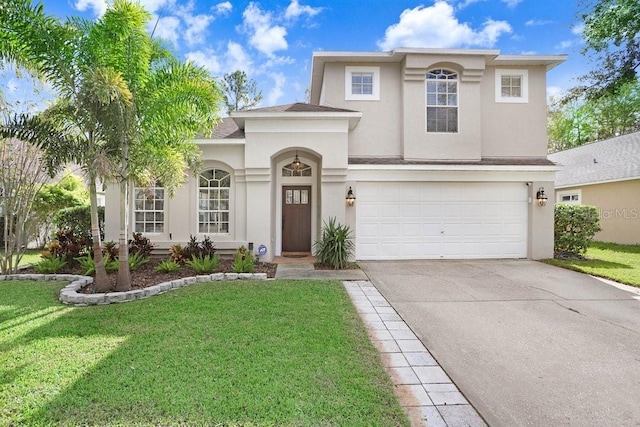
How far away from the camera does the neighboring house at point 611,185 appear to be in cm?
1419

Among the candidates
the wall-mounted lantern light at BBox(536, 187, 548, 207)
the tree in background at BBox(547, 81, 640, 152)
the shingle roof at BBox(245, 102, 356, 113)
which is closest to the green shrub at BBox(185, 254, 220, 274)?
the shingle roof at BBox(245, 102, 356, 113)

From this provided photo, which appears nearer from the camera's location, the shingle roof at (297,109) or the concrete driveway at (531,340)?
the concrete driveway at (531,340)

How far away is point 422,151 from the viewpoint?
1083 centimetres

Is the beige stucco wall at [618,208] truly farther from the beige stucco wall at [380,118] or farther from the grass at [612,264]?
the beige stucco wall at [380,118]

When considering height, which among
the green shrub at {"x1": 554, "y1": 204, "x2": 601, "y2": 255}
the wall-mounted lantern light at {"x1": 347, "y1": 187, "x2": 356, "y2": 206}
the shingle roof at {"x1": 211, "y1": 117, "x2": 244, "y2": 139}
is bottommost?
the green shrub at {"x1": 554, "y1": 204, "x2": 601, "y2": 255}

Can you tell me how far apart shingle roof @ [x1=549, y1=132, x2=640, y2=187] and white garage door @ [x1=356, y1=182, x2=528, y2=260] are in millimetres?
8065

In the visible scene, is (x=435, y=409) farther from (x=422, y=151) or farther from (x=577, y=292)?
(x=422, y=151)

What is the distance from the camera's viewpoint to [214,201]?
10289 millimetres

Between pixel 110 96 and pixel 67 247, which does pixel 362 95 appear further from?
pixel 67 247

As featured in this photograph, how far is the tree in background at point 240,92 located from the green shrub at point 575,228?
2127 centimetres

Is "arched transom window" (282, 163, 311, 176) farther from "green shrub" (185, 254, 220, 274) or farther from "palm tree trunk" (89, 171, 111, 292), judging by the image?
"palm tree trunk" (89, 171, 111, 292)

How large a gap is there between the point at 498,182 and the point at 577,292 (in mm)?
4554

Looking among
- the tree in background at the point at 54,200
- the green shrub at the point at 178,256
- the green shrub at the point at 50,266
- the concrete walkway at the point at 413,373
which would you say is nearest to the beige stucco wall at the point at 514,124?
the concrete walkway at the point at 413,373

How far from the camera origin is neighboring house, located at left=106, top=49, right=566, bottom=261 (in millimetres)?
9633
